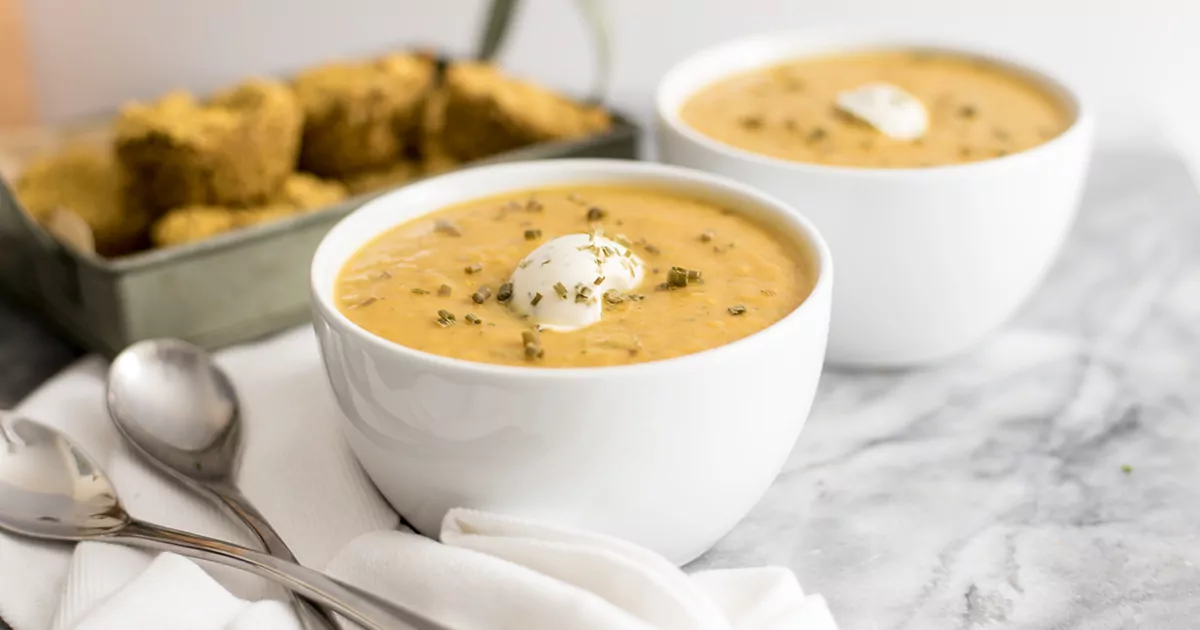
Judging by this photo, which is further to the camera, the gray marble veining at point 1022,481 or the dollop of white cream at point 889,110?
the dollop of white cream at point 889,110

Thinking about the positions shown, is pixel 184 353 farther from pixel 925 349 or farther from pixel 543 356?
pixel 925 349

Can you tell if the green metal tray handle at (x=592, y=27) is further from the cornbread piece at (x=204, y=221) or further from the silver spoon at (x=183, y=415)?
the silver spoon at (x=183, y=415)

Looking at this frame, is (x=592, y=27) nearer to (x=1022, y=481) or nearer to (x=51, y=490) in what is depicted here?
(x=1022, y=481)

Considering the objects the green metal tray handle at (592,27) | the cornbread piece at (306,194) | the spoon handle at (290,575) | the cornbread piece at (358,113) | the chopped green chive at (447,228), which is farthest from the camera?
the green metal tray handle at (592,27)

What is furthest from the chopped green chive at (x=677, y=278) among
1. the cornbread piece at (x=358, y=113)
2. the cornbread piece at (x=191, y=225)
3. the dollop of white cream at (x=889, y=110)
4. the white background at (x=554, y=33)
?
the white background at (x=554, y=33)

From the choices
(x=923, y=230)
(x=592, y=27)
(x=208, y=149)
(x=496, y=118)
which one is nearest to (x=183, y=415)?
(x=208, y=149)

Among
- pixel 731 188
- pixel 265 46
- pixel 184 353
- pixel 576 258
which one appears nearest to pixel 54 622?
pixel 184 353

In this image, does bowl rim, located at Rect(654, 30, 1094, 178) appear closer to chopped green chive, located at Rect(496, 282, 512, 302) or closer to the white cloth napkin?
chopped green chive, located at Rect(496, 282, 512, 302)
